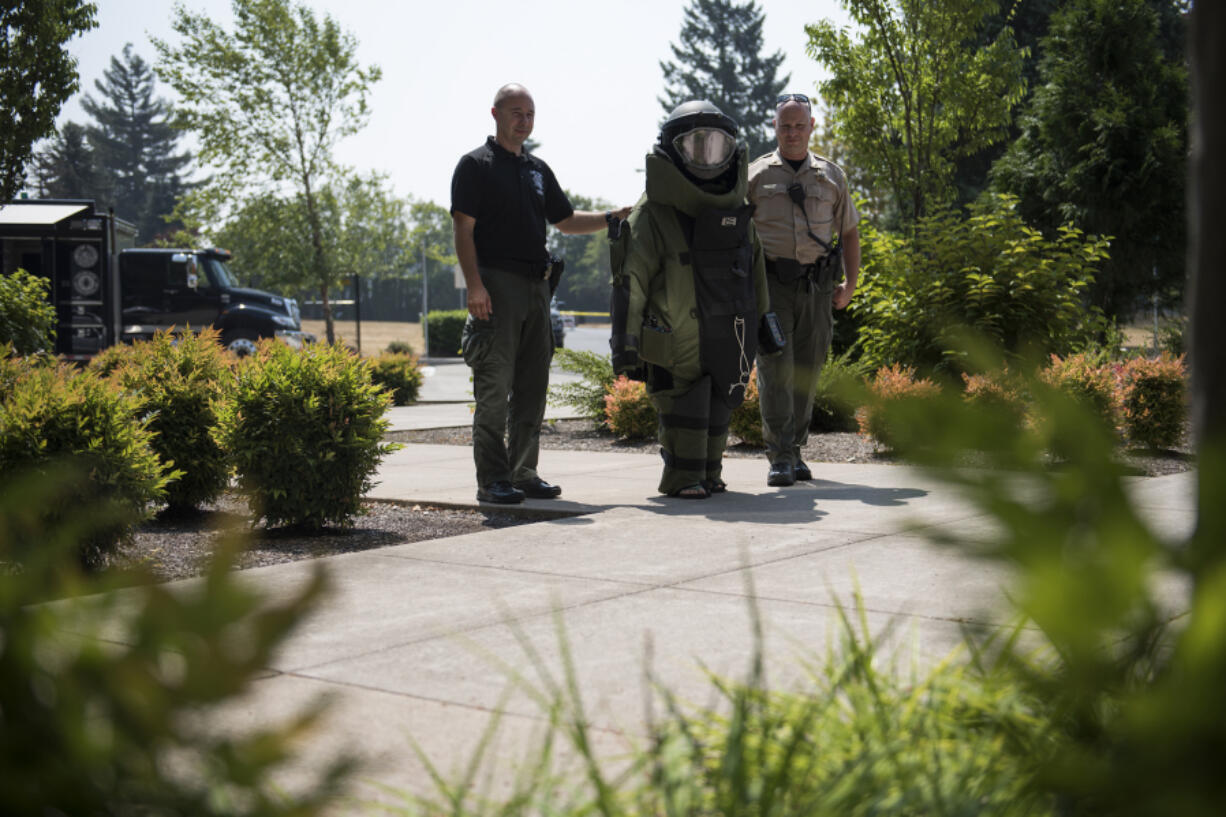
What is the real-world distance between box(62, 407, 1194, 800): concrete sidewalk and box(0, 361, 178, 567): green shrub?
72 cm

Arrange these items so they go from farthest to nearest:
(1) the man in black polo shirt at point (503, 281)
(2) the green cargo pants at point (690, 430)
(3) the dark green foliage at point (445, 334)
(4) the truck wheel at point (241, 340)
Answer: (3) the dark green foliage at point (445, 334) < (4) the truck wheel at point (241, 340) < (2) the green cargo pants at point (690, 430) < (1) the man in black polo shirt at point (503, 281)

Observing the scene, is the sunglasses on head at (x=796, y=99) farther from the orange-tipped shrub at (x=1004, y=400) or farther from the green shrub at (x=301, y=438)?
the orange-tipped shrub at (x=1004, y=400)

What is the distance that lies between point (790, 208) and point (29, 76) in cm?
856

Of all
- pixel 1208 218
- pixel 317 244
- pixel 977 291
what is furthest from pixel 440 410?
pixel 317 244

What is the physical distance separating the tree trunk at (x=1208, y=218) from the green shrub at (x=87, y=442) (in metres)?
3.88

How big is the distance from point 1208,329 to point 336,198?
31.5 meters

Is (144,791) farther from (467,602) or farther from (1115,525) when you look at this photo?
(467,602)

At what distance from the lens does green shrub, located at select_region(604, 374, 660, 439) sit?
34.1ft

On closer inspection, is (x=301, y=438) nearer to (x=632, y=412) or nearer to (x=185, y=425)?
(x=185, y=425)

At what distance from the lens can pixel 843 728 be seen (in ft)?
5.93

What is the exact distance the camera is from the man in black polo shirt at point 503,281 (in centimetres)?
612

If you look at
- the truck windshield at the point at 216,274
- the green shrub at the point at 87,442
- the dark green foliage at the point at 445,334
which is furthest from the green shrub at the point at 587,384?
the dark green foliage at the point at 445,334

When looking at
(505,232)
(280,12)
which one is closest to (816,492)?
(505,232)

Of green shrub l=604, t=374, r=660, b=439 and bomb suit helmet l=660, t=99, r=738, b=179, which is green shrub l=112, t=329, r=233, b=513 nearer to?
bomb suit helmet l=660, t=99, r=738, b=179
